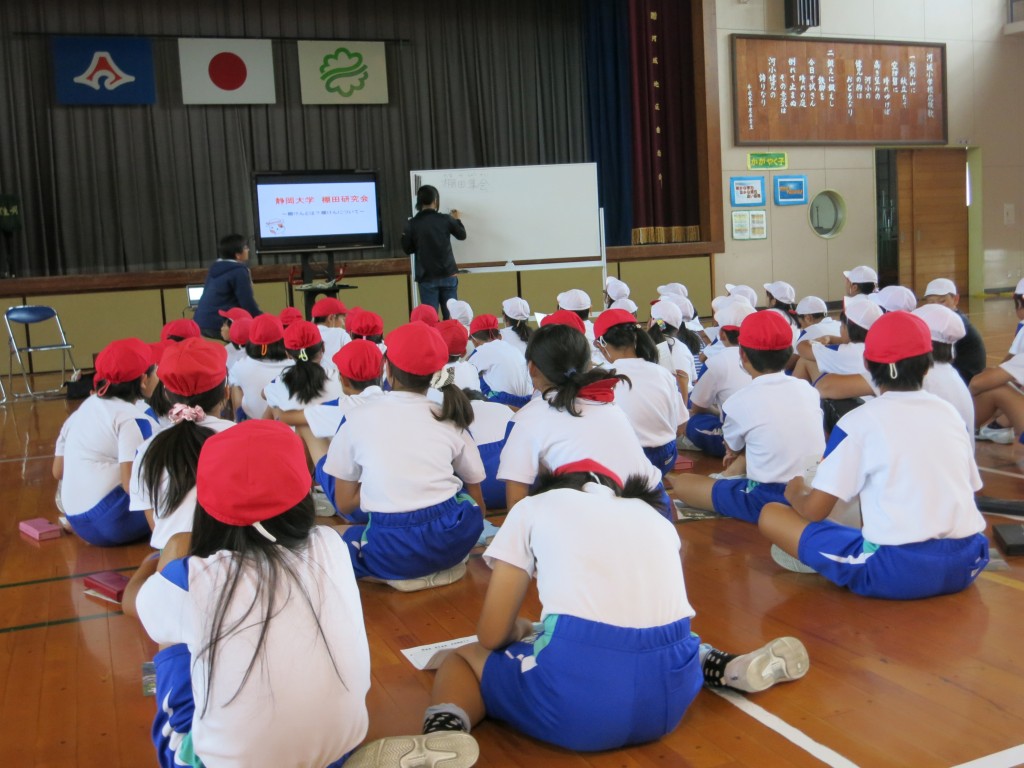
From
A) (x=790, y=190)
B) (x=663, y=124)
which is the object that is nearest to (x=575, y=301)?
(x=663, y=124)

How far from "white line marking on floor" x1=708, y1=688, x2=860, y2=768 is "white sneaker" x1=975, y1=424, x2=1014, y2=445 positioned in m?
3.10

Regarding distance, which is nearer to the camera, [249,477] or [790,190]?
[249,477]

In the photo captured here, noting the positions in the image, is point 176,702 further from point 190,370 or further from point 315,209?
point 315,209

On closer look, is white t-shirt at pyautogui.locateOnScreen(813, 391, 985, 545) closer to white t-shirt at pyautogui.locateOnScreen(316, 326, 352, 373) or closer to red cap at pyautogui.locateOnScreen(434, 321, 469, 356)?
red cap at pyautogui.locateOnScreen(434, 321, 469, 356)

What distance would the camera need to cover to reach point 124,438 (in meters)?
3.15

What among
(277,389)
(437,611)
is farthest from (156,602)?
(277,389)

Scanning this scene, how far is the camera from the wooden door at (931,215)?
11.8 meters

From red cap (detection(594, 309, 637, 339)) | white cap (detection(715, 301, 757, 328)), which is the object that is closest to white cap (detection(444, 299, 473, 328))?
white cap (detection(715, 301, 757, 328))

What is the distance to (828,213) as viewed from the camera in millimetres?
11484

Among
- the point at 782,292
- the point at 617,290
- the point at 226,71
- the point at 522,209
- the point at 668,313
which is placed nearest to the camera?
the point at 668,313

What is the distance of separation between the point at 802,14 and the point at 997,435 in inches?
297

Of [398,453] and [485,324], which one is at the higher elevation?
[485,324]

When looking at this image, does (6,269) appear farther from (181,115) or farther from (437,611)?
(437,611)

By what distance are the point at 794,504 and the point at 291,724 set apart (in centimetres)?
173
